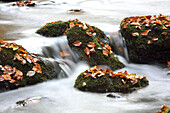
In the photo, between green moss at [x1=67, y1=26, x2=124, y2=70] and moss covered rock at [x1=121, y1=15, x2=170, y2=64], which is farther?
moss covered rock at [x1=121, y1=15, x2=170, y2=64]

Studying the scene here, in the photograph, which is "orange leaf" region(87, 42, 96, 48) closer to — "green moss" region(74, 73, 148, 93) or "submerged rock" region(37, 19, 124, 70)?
"submerged rock" region(37, 19, 124, 70)

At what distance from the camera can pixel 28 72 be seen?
4949mm

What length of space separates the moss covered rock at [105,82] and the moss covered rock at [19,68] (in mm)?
770

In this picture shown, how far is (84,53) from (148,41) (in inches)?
70.8

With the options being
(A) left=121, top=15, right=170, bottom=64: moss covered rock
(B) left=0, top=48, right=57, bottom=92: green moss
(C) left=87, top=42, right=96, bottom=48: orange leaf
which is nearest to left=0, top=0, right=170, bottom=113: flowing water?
(B) left=0, top=48, right=57, bottom=92: green moss

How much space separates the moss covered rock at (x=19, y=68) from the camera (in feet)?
15.4

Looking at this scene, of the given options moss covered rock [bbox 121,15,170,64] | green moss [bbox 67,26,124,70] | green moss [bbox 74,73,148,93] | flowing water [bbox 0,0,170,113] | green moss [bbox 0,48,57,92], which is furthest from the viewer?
moss covered rock [bbox 121,15,170,64]

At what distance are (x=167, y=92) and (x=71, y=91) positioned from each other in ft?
6.19

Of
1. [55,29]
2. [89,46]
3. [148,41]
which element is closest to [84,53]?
[89,46]

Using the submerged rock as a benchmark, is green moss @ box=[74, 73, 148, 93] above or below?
below

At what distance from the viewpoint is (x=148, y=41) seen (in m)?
6.72

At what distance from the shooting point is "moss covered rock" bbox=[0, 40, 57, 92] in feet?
15.4

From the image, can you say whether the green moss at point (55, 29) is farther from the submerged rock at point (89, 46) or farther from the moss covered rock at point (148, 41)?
the moss covered rock at point (148, 41)

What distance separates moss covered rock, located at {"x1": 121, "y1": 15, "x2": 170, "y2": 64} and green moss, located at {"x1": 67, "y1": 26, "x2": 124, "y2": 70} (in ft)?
2.35
